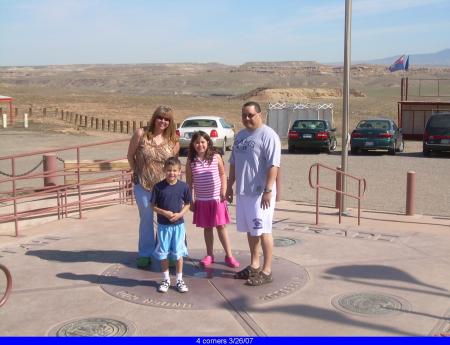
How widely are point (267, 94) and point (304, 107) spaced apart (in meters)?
40.9

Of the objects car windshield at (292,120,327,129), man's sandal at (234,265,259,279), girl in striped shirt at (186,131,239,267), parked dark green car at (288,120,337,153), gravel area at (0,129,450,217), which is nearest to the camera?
man's sandal at (234,265,259,279)

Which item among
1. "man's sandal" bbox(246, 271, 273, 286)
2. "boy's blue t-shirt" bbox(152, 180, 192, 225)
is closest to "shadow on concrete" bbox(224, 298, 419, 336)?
"man's sandal" bbox(246, 271, 273, 286)

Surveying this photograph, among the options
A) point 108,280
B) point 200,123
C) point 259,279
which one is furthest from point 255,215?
point 200,123

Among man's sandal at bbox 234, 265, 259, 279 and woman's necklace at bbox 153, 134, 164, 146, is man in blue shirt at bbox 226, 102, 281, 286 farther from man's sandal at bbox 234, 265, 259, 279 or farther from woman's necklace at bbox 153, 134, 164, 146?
woman's necklace at bbox 153, 134, 164, 146

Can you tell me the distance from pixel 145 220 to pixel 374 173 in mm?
11177

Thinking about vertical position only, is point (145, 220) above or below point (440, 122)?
below

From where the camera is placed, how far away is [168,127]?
6148 millimetres

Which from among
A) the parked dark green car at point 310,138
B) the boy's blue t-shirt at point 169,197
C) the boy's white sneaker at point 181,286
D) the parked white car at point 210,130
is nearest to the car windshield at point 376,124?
the parked dark green car at point 310,138

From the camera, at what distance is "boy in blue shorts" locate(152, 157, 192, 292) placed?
5574mm

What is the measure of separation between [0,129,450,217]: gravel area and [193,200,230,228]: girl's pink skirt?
552 centimetres

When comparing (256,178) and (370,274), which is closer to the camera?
(256,178)

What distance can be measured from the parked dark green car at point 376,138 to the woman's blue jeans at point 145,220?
52.8ft

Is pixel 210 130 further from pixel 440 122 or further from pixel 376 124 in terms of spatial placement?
pixel 440 122

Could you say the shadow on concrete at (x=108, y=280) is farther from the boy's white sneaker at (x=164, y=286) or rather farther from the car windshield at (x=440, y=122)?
the car windshield at (x=440, y=122)
